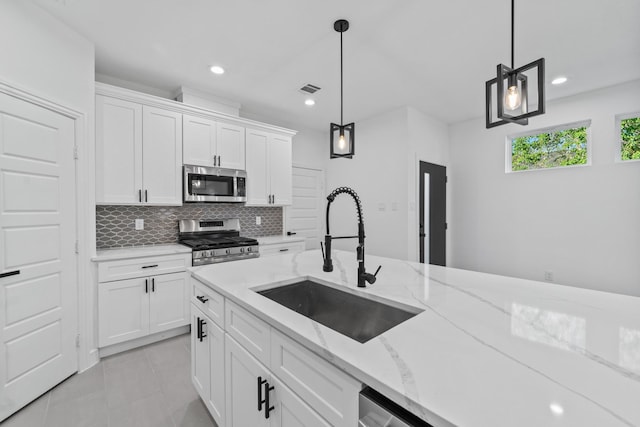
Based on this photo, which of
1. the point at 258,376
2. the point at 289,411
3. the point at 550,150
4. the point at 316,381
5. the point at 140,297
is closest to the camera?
the point at 316,381

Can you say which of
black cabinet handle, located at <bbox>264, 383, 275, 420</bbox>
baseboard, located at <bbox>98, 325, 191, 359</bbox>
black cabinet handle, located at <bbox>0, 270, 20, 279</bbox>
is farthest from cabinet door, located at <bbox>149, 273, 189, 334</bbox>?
black cabinet handle, located at <bbox>264, 383, 275, 420</bbox>

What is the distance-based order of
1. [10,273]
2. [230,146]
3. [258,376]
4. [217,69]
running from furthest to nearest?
[230,146] < [217,69] < [10,273] < [258,376]

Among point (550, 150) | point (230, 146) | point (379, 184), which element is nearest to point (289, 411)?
point (230, 146)

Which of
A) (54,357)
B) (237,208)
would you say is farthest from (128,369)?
(237,208)

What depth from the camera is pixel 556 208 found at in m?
3.74

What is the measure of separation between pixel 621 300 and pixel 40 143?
353 centimetres

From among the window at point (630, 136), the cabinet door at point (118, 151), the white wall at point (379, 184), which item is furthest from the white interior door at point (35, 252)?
the window at point (630, 136)

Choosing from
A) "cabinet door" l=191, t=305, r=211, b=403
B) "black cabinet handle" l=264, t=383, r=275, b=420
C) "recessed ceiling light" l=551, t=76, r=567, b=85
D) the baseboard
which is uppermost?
"recessed ceiling light" l=551, t=76, r=567, b=85

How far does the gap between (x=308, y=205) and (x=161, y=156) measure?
259 cm

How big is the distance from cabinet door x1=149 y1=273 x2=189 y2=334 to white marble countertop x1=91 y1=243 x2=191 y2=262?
9.4 inches

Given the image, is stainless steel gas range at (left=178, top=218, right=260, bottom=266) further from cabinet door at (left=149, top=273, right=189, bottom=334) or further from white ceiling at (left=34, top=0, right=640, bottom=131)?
white ceiling at (left=34, top=0, right=640, bottom=131)

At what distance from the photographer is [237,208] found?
3969 millimetres

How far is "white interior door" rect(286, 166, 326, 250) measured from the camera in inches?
191

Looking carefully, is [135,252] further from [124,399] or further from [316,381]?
[316,381]
